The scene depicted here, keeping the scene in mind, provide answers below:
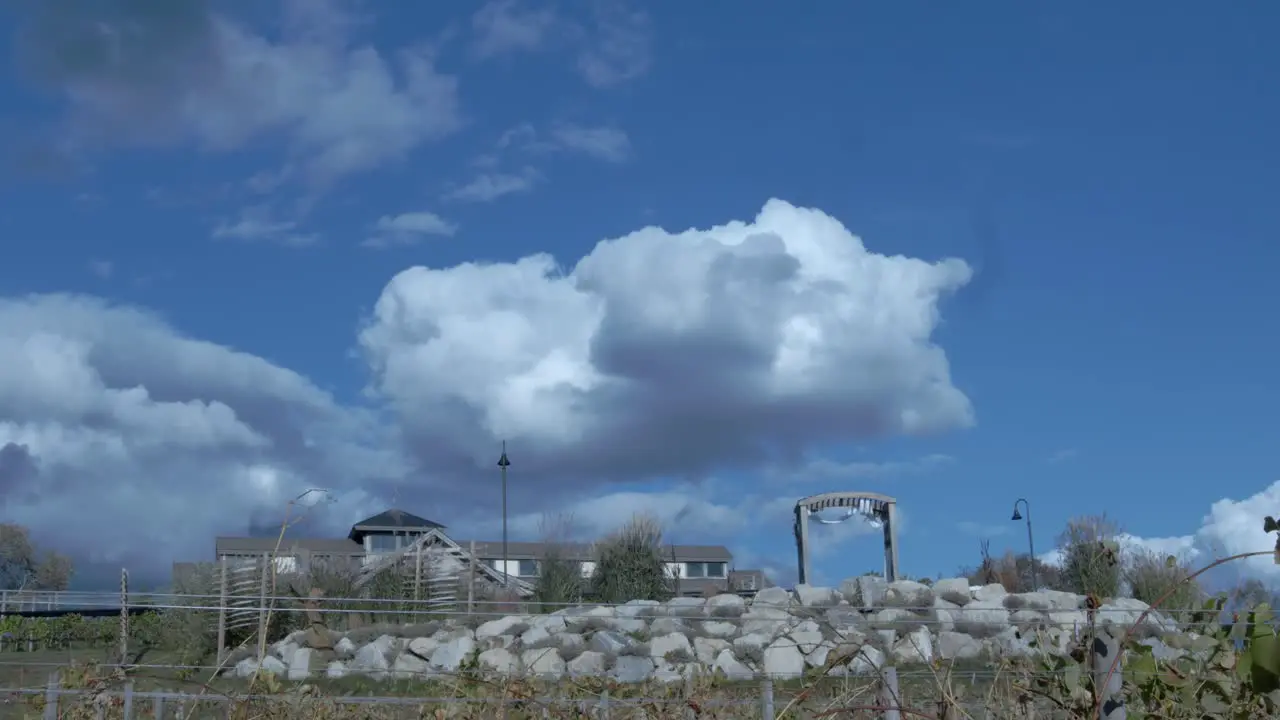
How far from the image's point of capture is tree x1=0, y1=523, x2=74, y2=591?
57.4 meters

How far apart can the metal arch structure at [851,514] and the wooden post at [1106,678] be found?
2007 centimetres

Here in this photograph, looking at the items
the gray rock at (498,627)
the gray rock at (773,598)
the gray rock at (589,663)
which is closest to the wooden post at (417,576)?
the gray rock at (498,627)

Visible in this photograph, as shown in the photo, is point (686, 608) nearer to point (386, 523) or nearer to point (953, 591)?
point (953, 591)

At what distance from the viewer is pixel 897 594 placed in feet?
63.6

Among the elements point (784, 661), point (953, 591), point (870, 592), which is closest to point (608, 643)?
point (784, 661)

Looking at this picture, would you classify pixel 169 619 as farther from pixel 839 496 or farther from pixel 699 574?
pixel 699 574

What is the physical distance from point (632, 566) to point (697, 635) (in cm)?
367

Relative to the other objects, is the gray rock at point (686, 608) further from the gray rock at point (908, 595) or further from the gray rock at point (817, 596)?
the gray rock at point (908, 595)

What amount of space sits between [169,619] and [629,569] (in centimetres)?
834

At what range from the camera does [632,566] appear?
20.9 m

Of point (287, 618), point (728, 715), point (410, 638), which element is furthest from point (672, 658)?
point (728, 715)

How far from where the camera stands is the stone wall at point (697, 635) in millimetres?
15641

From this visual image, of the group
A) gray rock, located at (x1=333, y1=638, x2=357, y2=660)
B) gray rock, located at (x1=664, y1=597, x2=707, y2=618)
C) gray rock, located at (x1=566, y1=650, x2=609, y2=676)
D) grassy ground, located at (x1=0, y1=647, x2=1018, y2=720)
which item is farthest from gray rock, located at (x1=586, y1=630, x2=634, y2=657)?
grassy ground, located at (x1=0, y1=647, x2=1018, y2=720)

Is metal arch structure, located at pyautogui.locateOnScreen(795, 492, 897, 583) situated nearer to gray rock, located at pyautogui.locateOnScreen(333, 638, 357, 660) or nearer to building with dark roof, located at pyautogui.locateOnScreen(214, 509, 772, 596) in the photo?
gray rock, located at pyautogui.locateOnScreen(333, 638, 357, 660)
